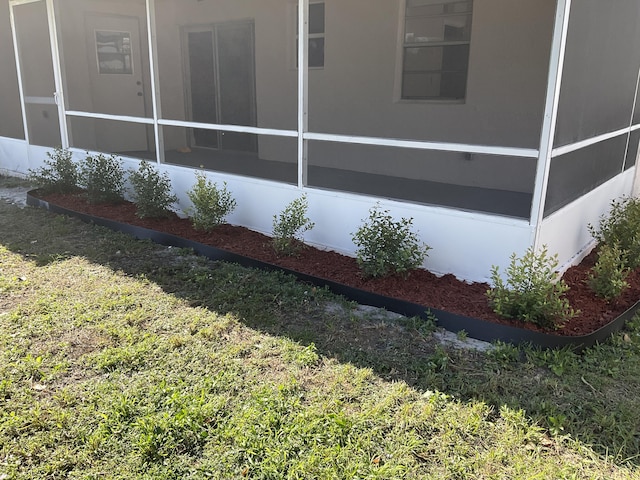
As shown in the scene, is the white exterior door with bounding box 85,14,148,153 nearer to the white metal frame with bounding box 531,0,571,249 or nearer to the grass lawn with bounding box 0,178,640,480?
the grass lawn with bounding box 0,178,640,480

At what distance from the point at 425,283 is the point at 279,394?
1578 millimetres

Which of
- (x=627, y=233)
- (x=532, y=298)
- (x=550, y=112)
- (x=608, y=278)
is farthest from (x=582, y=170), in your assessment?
(x=532, y=298)

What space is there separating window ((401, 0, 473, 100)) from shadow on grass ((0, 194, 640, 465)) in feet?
12.2

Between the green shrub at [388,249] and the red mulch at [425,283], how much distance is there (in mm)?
105

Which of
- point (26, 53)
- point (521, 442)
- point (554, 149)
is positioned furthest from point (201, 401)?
point (26, 53)

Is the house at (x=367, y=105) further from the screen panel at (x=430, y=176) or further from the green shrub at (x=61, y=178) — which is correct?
the green shrub at (x=61, y=178)

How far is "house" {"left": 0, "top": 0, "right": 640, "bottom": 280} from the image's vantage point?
366 cm

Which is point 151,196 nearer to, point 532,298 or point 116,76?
point 532,298

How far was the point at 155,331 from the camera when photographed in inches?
124

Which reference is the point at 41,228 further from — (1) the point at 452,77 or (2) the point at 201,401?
(1) the point at 452,77

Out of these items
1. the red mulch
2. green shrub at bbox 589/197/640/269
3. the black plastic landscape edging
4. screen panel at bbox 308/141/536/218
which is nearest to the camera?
the black plastic landscape edging

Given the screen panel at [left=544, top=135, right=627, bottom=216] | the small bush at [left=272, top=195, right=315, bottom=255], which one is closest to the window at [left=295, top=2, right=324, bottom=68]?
the small bush at [left=272, top=195, right=315, bottom=255]

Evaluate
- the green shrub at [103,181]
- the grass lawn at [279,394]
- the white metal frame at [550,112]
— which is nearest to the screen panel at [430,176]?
the white metal frame at [550,112]

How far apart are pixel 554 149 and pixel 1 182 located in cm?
746
